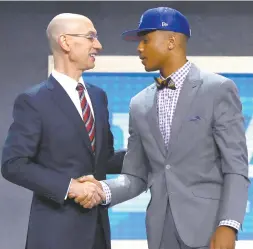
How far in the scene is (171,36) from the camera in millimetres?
2295

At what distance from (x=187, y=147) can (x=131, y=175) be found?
1.17ft

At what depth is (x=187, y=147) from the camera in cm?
216

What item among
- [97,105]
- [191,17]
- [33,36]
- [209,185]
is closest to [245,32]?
[191,17]

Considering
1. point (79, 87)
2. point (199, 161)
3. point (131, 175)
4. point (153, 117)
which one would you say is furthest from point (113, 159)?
point (199, 161)

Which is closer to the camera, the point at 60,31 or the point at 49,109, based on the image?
the point at 49,109

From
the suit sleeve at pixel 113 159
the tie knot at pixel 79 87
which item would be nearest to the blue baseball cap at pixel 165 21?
the tie knot at pixel 79 87

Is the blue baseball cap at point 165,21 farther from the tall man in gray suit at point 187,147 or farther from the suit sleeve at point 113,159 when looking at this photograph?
the suit sleeve at point 113,159

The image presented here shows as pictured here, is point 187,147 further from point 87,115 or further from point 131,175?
point 87,115

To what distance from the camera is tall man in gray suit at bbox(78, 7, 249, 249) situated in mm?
2084

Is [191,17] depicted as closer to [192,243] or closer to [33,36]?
[33,36]

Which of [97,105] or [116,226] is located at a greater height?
[97,105]

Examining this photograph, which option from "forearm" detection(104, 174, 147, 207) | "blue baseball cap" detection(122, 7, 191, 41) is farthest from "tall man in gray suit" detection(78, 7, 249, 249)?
"forearm" detection(104, 174, 147, 207)

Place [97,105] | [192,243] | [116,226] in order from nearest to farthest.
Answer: [192,243]
[97,105]
[116,226]

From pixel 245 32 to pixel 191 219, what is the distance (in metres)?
2.45
